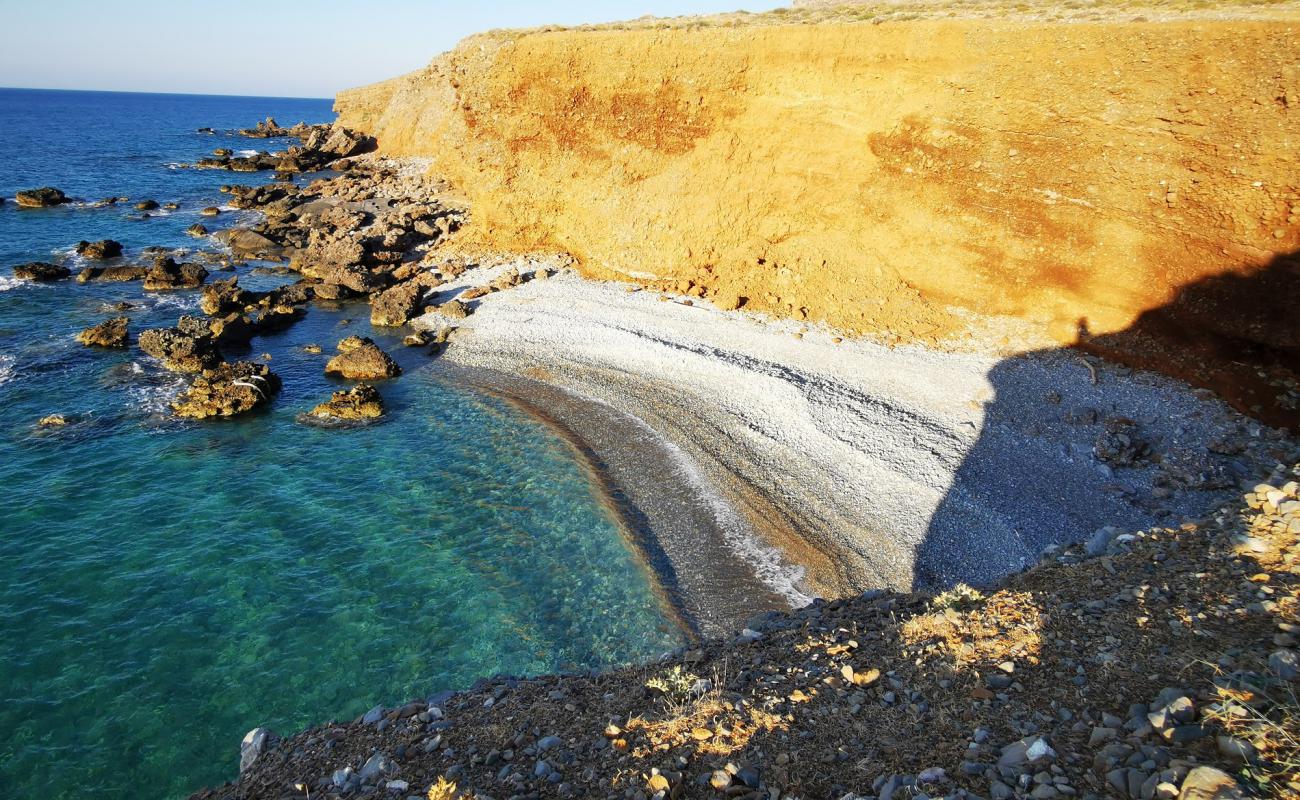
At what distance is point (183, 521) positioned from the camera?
15.6m

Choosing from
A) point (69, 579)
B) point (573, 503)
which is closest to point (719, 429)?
point (573, 503)

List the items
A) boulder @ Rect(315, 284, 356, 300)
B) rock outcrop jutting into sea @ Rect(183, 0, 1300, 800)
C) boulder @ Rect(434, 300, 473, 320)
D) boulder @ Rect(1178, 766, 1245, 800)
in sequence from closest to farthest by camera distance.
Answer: boulder @ Rect(1178, 766, 1245, 800)
rock outcrop jutting into sea @ Rect(183, 0, 1300, 800)
boulder @ Rect(434, 300, 473, 320)
boulder @ Rect(315, 284, 356, 300)

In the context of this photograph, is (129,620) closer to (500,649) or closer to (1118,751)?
(500,649)

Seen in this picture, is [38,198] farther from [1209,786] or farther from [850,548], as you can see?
[1209,786]

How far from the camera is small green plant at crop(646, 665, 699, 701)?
785 cm

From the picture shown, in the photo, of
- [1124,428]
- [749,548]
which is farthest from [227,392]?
[1124,428]

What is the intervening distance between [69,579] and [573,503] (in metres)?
11.4

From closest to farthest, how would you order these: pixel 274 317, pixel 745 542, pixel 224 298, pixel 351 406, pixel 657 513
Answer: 1. pixel 745 542
2. pixel 657 513
3. pixel 351 406
4. pixel 274 317
5. pixel 224 298

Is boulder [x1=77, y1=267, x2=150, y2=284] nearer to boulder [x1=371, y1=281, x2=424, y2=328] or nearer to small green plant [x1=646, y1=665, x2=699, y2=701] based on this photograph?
boulder [x1=371, y1=281, x2=424, y2=328]

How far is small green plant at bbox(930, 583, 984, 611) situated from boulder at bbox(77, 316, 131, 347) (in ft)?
98.9

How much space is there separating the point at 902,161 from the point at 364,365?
21.3 metres

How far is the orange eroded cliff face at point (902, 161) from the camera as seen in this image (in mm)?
16859

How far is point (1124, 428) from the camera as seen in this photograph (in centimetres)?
1636

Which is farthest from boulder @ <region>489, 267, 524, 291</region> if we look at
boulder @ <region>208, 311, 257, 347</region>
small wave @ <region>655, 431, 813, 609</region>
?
small wave @ <region>655, 431, 813, 609</region>
